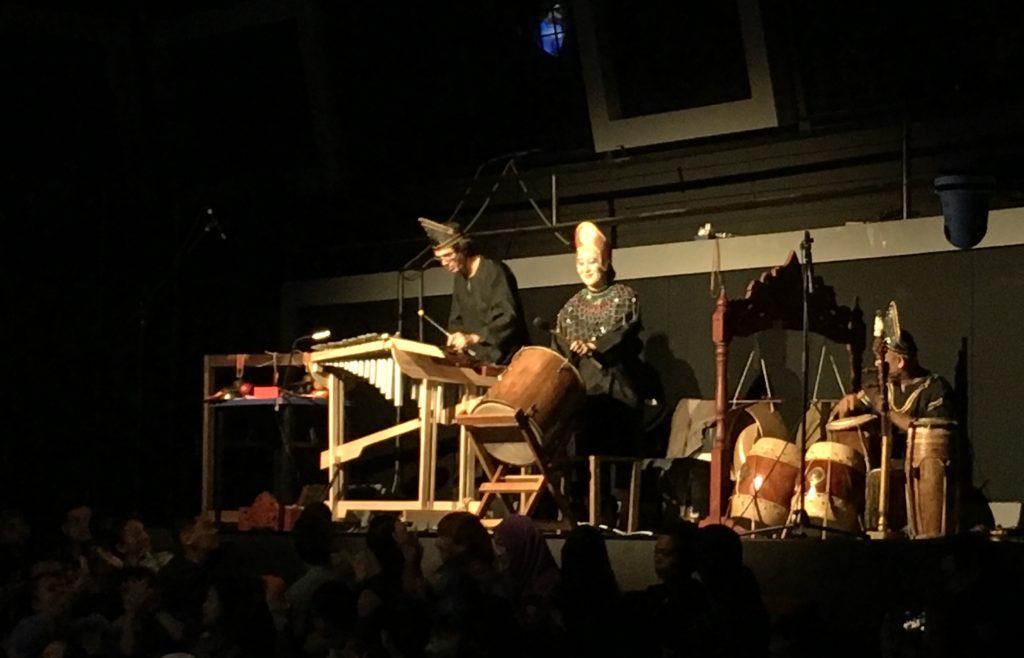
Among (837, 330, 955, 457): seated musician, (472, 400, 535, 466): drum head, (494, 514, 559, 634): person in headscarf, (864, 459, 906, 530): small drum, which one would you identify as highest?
(837, 330, 955, 457): seated musician

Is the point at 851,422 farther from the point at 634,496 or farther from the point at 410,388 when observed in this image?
the point at 410,388

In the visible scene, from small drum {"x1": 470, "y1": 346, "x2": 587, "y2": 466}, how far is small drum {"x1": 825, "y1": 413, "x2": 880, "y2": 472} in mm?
1246

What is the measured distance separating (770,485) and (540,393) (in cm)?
117

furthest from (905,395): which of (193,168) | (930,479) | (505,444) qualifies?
(193,168)

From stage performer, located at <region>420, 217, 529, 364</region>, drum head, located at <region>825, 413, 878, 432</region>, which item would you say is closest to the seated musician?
drum head, located at <region>825, 413, 878, 432</region>

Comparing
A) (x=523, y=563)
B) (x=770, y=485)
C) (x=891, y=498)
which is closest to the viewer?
(x=523, y=563)

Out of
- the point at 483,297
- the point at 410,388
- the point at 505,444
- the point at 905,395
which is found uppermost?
the point at 483,297

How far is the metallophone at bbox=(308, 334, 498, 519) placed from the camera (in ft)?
27.2

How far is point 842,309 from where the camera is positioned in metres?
8.25

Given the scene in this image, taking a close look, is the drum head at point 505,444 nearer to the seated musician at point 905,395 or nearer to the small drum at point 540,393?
the small drum at point 540,393

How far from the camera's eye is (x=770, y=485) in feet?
25.2

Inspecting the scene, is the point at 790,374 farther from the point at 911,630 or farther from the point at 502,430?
the point at 911,630

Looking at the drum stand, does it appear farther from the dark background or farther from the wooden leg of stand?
the dark background

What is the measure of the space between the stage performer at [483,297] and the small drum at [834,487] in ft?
6.62
